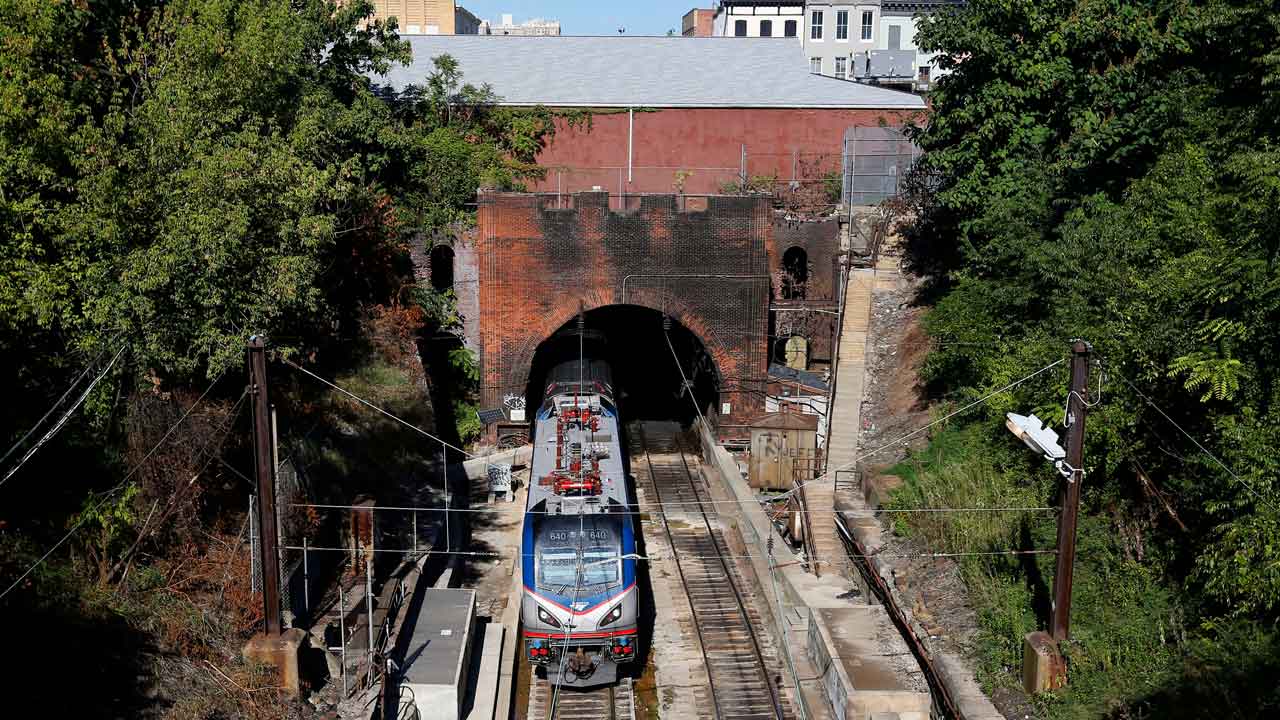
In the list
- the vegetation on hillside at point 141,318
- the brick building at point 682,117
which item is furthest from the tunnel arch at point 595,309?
the vegetation on hillside at point 141,318

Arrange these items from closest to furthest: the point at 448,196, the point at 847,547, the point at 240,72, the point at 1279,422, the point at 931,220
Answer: the point at 1279,422, the point at 240,72, the point at 847,547, the point at 448,196, the point at 931,220

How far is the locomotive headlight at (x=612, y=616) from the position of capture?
19781mm

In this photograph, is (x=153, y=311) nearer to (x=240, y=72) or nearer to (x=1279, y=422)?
(x=240, y=72)

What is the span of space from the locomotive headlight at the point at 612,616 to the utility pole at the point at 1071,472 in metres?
7.44

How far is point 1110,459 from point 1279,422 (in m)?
3.45

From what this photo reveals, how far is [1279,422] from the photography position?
1439 centimetres

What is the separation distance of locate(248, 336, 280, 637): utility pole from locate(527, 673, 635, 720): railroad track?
5308mm

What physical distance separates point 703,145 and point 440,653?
25828 millimetres

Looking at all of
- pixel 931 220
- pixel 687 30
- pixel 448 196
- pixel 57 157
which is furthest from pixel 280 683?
pixel 687 30

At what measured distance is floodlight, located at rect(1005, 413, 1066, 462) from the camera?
15.5 metres

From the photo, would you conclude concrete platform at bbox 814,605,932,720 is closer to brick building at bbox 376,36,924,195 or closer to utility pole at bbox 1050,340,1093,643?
utility pole at bbox 1050,340,1093,643

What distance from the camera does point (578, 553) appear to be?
2023 cm

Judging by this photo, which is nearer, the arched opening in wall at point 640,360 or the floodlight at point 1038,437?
the floodlight at point 1038,437

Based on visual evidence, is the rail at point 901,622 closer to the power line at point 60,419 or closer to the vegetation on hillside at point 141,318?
the vegetation on hillside at point 141,318
